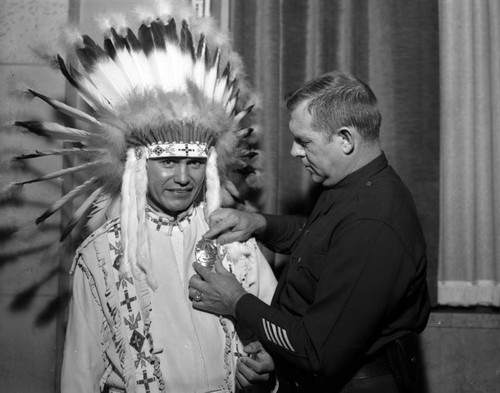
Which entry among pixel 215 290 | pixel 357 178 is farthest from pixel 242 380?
pixel 357 178

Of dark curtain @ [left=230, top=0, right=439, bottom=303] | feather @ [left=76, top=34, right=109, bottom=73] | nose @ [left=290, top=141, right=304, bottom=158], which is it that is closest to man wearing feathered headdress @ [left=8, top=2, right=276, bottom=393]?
feather @ [left=76, top=34, right=109, bottom=73]

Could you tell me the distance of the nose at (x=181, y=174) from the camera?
1712mm

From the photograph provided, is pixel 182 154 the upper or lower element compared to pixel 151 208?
upper

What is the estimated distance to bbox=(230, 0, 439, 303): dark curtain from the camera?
2359 millimetres

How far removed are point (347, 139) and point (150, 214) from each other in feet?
2.19

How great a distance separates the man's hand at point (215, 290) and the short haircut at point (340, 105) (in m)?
0.51

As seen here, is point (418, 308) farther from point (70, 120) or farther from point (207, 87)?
point (70, 120)

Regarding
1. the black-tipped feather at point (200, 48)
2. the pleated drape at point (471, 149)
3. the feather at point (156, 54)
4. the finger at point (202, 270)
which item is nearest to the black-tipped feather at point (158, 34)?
the feather at point (156, 54)

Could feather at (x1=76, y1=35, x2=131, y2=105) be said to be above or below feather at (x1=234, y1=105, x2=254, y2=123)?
above

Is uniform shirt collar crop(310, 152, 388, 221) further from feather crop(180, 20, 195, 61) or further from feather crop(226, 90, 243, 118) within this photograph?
feather crop(180, 20, 195, 61)

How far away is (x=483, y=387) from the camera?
2.46 metres

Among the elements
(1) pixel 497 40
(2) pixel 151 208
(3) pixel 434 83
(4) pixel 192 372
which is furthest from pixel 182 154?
(1) pixel 497 40

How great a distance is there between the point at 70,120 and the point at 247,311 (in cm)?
125

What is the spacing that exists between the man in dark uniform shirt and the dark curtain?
62 cm
